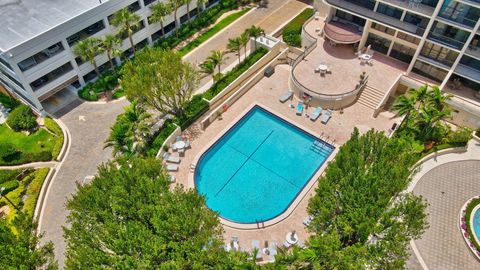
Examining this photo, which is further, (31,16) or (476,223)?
(31,16)

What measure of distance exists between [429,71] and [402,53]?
4339 mm

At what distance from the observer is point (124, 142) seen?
116ft

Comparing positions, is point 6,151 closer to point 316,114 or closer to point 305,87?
point 305,87

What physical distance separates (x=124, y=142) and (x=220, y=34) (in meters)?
28.5

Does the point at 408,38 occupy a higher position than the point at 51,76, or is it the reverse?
the point at 408,38

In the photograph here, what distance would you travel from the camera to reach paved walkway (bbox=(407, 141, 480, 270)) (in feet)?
104

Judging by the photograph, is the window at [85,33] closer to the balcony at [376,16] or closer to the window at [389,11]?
the balcony at [376,16]

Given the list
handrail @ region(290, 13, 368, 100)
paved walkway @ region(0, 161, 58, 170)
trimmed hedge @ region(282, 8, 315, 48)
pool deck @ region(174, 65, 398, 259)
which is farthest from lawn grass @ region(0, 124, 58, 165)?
trimmed hedge @ region(282, 8, 315, 48)

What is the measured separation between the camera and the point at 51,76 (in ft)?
144

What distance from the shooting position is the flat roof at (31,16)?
40247mm

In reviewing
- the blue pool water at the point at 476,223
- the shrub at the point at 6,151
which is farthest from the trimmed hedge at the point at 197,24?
the blue pool water at the point at 476,223

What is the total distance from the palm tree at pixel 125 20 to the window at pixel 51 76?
8.32 m

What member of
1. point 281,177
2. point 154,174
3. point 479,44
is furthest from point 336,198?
point 479,44

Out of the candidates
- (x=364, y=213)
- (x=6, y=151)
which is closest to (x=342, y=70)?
(x=364, y=213)
